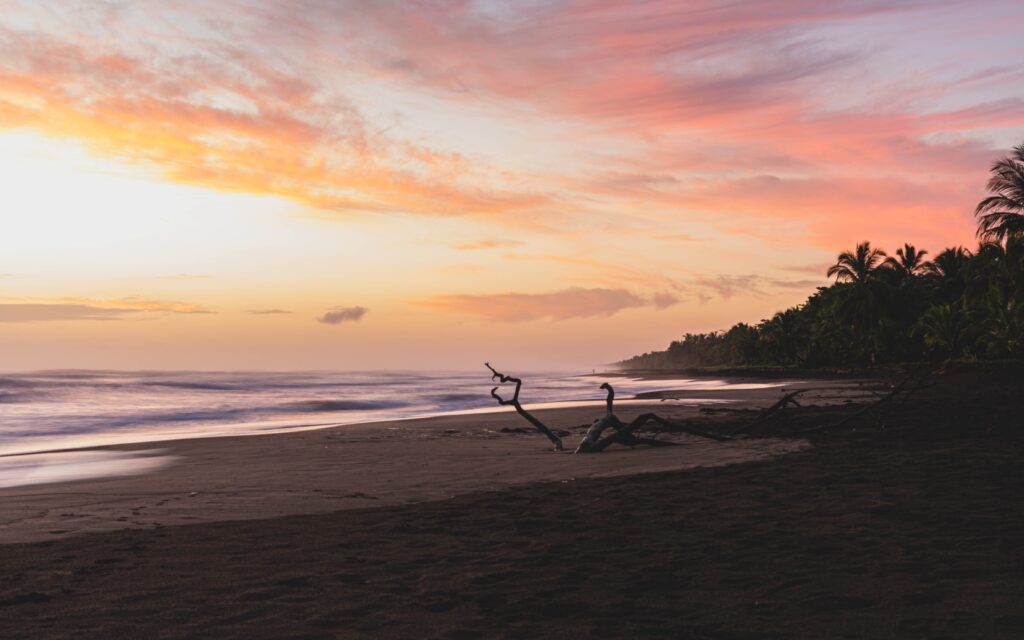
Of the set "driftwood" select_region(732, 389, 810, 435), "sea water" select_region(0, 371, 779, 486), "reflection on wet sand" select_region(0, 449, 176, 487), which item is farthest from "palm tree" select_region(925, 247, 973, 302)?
"reflection on wet sand" select_region(0, 449, 176, 487)

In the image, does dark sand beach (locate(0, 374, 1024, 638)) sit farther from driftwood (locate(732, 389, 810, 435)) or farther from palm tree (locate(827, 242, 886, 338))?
palm tree (locate(827, 242, 886, 338))

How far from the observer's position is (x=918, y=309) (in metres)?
61.5

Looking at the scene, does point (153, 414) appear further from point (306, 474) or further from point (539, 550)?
point (539, 550)

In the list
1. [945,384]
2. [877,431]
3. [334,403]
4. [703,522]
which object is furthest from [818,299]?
[703,522]

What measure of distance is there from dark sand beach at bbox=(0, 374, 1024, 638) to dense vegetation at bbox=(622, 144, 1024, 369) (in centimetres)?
3301

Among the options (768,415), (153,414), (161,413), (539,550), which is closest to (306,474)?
(539,550)

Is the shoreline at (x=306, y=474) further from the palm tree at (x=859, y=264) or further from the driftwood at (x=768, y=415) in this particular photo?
the palm tree at (x=859, y=264)

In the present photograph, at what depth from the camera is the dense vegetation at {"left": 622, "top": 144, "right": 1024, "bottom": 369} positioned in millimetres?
39750

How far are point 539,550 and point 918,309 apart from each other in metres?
63.8

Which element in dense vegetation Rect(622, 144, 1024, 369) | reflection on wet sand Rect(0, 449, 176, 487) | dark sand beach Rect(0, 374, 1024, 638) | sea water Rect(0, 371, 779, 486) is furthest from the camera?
dense vegetation Rect(622, 144, 1024, 369)

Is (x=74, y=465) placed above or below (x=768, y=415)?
below

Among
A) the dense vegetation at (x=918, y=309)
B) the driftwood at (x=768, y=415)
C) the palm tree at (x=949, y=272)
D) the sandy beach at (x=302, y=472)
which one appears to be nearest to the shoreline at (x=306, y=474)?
the sandy beach at (x=302, y=472)

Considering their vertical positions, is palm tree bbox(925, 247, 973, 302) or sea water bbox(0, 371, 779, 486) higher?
palm tree bbox(925, 247, 973, 302)

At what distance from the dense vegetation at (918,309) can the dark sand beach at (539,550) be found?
33.0 metres
